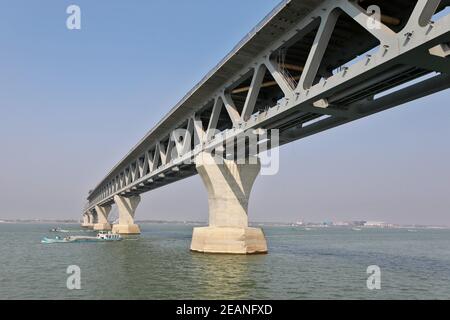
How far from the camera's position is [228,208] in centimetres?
3697

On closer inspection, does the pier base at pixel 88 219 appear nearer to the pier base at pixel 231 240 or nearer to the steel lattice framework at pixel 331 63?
the pier base at pixel 231 240

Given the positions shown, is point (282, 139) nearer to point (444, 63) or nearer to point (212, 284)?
point (212, 284)

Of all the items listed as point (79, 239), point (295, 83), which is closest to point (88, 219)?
point (79, 239)

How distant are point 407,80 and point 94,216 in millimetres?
173681

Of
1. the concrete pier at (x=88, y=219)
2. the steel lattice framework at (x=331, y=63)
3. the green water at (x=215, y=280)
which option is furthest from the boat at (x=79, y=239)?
the concrete pier at (x=88, y=219)

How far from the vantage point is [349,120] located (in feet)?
83.3

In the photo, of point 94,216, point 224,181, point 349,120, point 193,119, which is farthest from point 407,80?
point 94,216

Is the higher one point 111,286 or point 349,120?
point 349,120

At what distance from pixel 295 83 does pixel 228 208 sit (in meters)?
13.3

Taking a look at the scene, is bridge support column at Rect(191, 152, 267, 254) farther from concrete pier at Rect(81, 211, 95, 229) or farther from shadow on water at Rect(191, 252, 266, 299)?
concrete pier at Rect(81, 211, 95, 229)

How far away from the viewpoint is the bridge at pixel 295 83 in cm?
1611

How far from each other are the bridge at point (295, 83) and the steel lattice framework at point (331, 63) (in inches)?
2.1

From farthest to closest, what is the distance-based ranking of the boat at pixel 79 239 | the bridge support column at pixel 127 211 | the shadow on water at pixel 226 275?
the bridge support column at pixel 127 211 → the boat at pixel 79 239 → the shadow on water at pixel 226 275

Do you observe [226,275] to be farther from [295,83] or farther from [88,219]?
[88,219]
